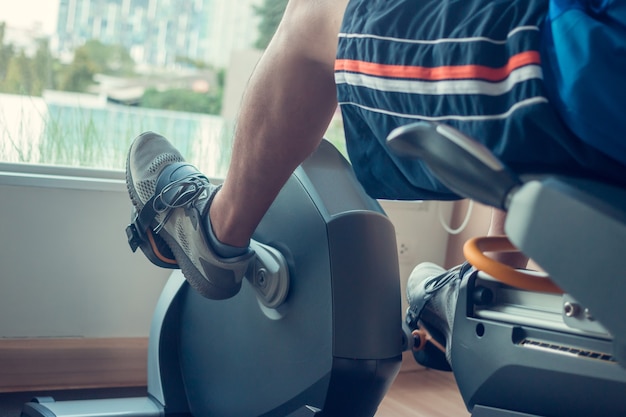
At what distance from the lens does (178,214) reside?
1.35 meters

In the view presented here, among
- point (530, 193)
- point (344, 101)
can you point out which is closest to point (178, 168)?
point (344, 101)

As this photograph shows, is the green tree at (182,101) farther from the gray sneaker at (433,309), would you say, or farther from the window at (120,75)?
the gray sneaker at (433,309)

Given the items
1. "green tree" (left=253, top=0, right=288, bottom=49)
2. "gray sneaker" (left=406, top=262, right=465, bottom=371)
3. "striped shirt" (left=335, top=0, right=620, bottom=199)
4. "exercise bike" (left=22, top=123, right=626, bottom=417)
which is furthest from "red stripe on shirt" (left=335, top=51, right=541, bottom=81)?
"green tree" (left=253, top=0, right=288, bottom=49)

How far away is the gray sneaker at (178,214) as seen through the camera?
130cm

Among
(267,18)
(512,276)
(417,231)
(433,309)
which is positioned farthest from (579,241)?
(267,18)

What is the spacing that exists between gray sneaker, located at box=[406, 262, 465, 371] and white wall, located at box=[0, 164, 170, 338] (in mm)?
787

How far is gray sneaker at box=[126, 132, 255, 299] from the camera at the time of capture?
130 centimetres

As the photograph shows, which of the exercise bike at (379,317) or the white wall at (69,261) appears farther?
the white wall at (69,261)

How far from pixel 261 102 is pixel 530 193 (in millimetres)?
566

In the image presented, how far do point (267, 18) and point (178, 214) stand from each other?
3.87 feet

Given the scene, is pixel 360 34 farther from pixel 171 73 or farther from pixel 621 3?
pixel 171 73

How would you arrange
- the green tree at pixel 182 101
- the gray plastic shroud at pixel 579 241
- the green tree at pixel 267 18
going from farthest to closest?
1. the green tree at pixel 267 18
2. the green tree at pixel 182 101
3. the gray plastic shroud at pixel 579 241

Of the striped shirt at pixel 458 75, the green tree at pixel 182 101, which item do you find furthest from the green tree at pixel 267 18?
the striped shirt at pixel 458 75

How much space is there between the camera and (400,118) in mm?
811
